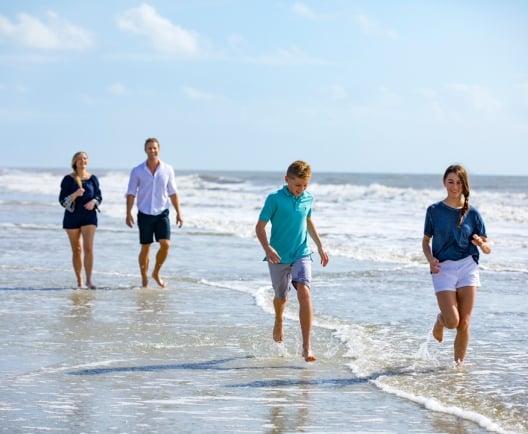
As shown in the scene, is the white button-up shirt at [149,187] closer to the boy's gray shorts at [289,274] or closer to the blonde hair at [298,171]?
the boy's gray shorts at [289,274]

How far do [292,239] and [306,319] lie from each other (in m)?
0.63

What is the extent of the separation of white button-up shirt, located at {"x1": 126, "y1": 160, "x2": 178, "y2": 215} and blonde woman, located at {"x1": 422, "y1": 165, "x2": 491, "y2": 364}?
5.22 metres

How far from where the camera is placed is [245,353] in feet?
25.3

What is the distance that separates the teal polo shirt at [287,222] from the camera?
7.40m

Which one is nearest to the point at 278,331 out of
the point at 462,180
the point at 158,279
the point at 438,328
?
the point at 438,328

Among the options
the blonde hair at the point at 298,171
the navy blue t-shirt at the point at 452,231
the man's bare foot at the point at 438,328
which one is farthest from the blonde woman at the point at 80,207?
the navy blue t-shirt at the point at 452,231

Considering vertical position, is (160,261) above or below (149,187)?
below

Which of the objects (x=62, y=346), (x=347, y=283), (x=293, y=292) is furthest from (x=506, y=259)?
(x=62, y=346)

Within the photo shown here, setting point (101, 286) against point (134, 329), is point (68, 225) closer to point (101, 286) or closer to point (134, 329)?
point (101, 286)

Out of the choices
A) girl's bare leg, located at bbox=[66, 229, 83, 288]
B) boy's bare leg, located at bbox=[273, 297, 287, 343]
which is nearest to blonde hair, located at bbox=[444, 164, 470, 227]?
boy's bare leg, located at bbox=[273, 297, 287, 343]

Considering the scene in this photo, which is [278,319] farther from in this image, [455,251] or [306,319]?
[455,251]

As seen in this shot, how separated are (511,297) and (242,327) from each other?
3626 millimetres

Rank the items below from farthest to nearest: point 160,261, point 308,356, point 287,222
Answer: point 160,261
point 287,222
point 308,356

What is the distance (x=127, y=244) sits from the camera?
17641 millimetres
